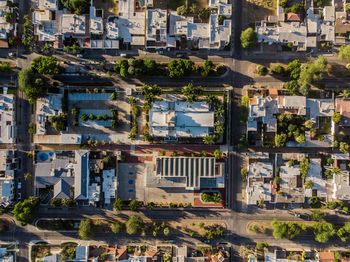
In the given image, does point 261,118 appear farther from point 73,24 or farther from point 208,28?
point 73,24

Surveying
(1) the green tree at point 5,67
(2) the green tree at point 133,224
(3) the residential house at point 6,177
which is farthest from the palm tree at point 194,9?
(3) the residential house at point 6,177

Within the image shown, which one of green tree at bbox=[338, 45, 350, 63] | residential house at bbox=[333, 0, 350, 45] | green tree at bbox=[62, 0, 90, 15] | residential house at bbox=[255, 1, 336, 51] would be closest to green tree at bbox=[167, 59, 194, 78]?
residential house at bbox=[255, 1, 336, 51]

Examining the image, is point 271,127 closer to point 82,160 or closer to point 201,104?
point 201,104

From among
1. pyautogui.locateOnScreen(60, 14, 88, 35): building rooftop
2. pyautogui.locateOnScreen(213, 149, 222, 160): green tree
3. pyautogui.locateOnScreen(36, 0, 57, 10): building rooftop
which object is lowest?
pyautogui.locateOnScreen(213, 149, 222, 160): green tree

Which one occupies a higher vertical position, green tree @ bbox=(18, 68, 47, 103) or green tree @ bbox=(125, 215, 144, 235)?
green tree @ bbox=(18, 68, 47, 103)

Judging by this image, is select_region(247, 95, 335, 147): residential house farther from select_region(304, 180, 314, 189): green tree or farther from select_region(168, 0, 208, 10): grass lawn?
select_region(168, 0, 208, 10): grass lawn

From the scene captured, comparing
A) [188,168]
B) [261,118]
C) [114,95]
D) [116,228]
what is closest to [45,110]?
[114,95]
